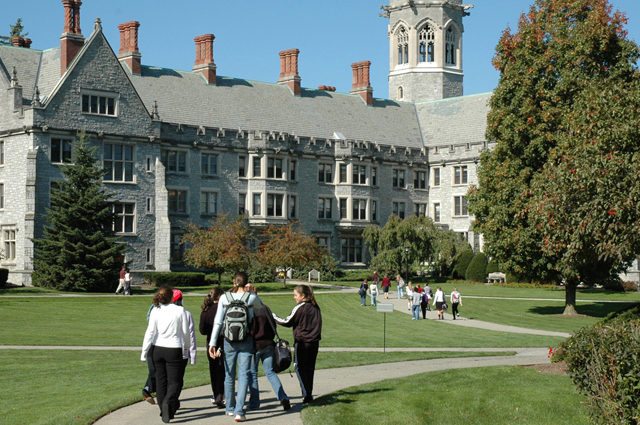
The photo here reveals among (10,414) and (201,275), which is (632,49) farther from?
(10,414)

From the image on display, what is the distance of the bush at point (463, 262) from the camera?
72625 mm

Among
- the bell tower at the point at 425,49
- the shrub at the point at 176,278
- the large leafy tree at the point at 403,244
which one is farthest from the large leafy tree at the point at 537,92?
the bell tower at the point at 425,49

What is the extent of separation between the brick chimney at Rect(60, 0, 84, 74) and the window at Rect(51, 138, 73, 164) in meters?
4.18

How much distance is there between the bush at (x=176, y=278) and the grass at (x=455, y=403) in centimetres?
4228

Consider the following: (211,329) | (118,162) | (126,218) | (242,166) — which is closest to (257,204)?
(242,166)

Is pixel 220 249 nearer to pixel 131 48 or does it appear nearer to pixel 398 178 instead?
pixel 131 48

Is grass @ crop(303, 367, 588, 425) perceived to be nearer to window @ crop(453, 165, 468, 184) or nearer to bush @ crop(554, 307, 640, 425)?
bush @ crop(554, 307, 640, 425)

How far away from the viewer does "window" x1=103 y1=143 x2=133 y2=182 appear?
210 feet

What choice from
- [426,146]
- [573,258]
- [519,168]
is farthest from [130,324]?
[426,146]

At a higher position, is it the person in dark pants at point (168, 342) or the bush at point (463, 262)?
the bush at point (463, 262)

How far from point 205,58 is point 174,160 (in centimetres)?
972

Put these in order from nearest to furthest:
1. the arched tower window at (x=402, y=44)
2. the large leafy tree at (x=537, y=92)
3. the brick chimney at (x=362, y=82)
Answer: the large leafy tree at (x=537, y=92) → the brick chimney at (x=362, y=82) → the arched tower window at (x=402, y=44)

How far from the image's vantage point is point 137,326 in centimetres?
3734

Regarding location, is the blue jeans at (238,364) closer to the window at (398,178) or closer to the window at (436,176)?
the window at (398,178)
